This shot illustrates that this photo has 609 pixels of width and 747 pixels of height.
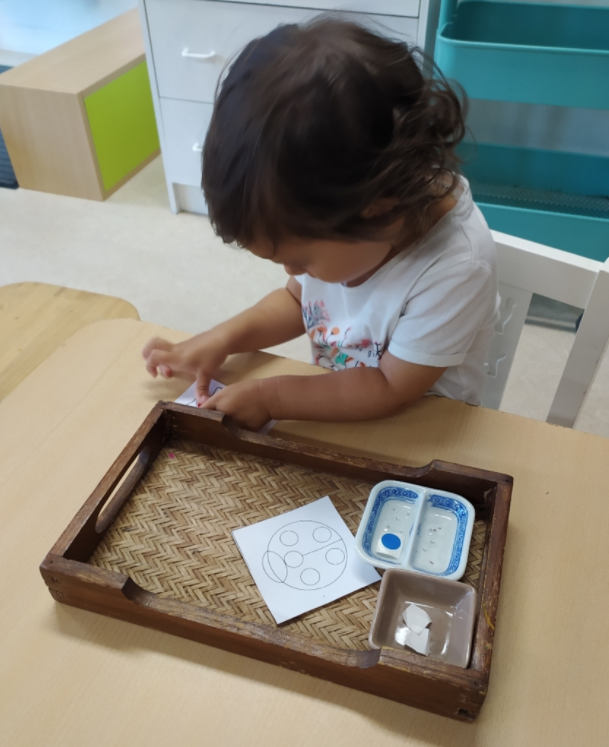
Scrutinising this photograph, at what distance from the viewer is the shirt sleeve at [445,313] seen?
2.19 feet

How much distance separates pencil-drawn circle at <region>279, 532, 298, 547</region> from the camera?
58 cm

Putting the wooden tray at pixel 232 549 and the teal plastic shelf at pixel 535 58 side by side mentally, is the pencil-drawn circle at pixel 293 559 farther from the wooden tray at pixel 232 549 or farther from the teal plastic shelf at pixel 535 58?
the teal plastic shelf at pixel 535 58

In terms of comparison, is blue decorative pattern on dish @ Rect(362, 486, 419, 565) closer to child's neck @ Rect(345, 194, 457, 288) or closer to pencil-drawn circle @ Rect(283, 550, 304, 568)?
pencil-drawn circle @ Rect(283, 550, 304, 568)

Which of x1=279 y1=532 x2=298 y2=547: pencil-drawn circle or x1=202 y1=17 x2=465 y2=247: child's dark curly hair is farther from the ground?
x1=202 y1=17 x2=465 y2=247: child's dark curly hair

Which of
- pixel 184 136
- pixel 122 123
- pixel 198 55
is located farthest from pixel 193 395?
pixel 122 123

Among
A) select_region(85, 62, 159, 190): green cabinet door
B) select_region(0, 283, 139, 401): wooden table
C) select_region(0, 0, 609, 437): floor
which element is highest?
select_region(0, 283, 139, 401): wooden table

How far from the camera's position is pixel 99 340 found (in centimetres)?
80

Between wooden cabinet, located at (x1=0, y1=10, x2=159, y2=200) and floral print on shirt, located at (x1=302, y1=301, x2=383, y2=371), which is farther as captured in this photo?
wooden cabinet, located at (x1=0, y1=10, x2=159, y2=200)

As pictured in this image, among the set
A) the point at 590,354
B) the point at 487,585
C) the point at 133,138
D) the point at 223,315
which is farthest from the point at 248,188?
the point at 133,138

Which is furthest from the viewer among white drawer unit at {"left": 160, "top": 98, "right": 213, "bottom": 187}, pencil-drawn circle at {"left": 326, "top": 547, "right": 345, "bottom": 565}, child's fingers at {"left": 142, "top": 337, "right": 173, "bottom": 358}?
white drawer unit at {"left": 160, "top": 98, "right": 213, "bottom": 187}

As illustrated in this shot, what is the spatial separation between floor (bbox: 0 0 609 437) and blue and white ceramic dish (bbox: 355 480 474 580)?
1.01 m

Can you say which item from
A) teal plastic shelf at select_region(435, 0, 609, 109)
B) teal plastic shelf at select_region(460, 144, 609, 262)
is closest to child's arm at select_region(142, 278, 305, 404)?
teal plastic shelf at select_region(435, 0, 609, 109)

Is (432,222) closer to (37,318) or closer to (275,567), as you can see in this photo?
(275,567)

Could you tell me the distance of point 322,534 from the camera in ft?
1.92
